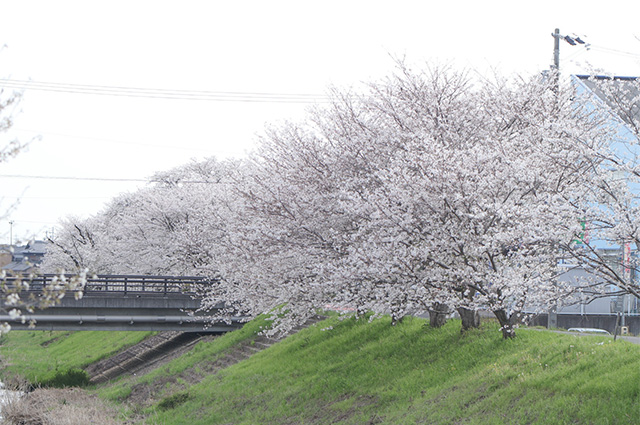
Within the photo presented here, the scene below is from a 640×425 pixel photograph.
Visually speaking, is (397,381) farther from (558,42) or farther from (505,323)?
(558,42)

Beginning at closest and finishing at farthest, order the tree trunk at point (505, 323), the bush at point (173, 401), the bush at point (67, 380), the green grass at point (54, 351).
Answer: the tree trunk at point (505, 323), the bush at point (173, 401), the bush at point (67, 380), the green grass at point (54, 351)

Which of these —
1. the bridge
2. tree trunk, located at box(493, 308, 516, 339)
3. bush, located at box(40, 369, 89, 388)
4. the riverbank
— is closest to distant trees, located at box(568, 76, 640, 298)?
the riverbank

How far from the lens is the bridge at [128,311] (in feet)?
86.7

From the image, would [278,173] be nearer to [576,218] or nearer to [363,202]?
[363,202]

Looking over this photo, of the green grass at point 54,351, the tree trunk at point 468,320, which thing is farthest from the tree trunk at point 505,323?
the green grass at point 54,351

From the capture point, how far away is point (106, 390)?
92.0ft

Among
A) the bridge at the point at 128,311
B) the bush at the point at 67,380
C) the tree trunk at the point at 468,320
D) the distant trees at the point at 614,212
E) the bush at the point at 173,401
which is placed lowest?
the bush at the point at 67,380

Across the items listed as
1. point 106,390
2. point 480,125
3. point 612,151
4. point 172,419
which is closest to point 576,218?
point 612,151

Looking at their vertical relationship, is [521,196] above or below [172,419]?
above

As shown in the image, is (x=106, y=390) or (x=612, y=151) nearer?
(x=612, y=151)

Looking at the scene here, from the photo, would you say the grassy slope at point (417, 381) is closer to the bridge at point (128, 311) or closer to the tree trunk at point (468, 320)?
the tree trunk at point (468, 320)

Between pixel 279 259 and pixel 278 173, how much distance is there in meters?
2.85

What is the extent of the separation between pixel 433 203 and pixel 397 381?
454 cm

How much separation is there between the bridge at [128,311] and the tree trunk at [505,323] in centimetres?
1640
